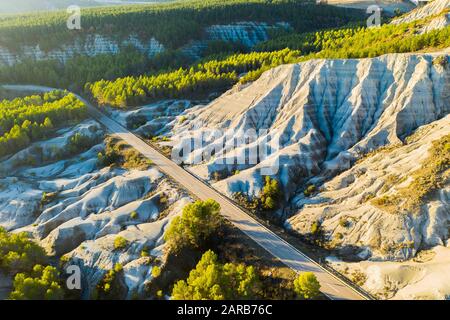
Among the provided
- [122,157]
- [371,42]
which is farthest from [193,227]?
[371,42]

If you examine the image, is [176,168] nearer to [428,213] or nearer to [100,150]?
[100,150]

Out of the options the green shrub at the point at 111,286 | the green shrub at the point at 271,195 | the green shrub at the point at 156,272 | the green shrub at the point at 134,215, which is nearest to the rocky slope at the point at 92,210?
the green shrub at the point at 134,215

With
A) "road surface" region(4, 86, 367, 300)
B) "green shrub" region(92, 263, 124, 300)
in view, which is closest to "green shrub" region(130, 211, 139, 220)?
"road surface" region(4, 86, 367, 300)

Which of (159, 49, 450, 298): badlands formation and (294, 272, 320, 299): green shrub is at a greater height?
(159, 49, 450, 298): badlands formation

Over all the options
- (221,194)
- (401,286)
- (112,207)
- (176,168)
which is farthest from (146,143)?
(401,286)

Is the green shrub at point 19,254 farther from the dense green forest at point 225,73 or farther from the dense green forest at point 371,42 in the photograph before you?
the dense green forest at point 371,42

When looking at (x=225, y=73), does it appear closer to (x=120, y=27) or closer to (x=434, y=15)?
(x=434, y=15)

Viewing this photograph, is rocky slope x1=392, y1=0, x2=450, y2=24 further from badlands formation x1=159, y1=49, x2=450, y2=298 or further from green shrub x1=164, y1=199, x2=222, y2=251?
green shrub x1=164, y1=199, x2=222, y2=251
